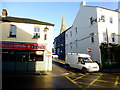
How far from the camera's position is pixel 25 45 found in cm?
1298

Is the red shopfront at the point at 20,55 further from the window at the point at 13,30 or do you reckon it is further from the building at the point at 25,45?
the window at the point at 13,30

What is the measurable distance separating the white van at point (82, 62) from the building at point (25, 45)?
11.6 ft

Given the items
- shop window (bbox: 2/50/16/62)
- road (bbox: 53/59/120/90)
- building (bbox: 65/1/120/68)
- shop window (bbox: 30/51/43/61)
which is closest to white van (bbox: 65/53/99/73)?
road (bbox: 53/59/120/90)

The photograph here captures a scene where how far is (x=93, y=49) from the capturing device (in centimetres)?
1788

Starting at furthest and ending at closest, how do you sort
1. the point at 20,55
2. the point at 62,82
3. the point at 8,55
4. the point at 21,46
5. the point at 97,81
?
the point at 20,55
the point at 21,46
the point at 8,55
the point at 97,81
the point at 62,82

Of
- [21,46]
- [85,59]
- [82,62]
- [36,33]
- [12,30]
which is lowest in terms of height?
[82,62]

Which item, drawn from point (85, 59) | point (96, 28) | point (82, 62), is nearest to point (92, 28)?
point (96, 28)

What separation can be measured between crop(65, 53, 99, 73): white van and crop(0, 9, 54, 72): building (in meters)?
3.54

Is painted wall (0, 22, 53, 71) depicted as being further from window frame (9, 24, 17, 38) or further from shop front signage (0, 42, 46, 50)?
shop front signage (0, 42, 46, 50)

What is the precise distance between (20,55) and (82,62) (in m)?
8.73

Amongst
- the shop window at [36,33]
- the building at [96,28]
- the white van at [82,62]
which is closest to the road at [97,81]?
the white van at [82,62]

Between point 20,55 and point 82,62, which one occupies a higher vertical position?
point 20,55

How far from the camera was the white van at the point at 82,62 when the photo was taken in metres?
11.9

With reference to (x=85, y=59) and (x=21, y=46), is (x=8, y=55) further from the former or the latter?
(x=85, y=59)
